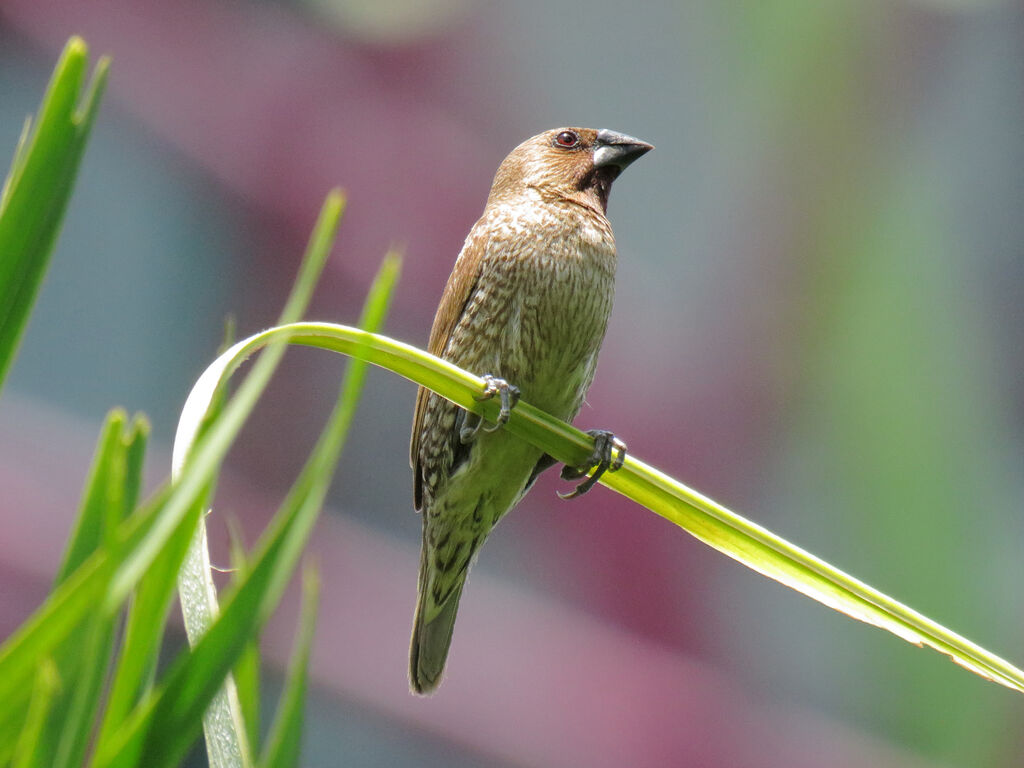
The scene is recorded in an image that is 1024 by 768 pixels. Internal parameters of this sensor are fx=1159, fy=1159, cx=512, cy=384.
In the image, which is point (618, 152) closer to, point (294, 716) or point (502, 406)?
point (502, 406)

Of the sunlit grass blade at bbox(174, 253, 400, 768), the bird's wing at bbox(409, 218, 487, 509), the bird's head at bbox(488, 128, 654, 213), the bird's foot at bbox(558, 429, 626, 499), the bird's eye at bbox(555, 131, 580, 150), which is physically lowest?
the sunlit grass blade at bbox(174, 253, 400, 768)

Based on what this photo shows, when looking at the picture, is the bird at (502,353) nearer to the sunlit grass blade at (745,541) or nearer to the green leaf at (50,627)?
the sunlit grass blade at (745,541)

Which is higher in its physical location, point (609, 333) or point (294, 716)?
point (609, 333)

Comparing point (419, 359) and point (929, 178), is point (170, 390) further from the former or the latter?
point (419, 359)

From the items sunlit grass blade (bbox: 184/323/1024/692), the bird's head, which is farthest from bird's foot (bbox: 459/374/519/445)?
the bird's head

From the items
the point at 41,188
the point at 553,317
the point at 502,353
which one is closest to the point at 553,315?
the point at 553,317

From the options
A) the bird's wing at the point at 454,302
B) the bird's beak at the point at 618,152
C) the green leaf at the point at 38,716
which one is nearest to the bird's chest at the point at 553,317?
the bird's wing at the point at 454,302

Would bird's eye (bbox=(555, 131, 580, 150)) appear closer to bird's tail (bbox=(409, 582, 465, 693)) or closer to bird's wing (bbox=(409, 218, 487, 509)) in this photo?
bird's wing (bbox=(409, 218, 487, 509))
